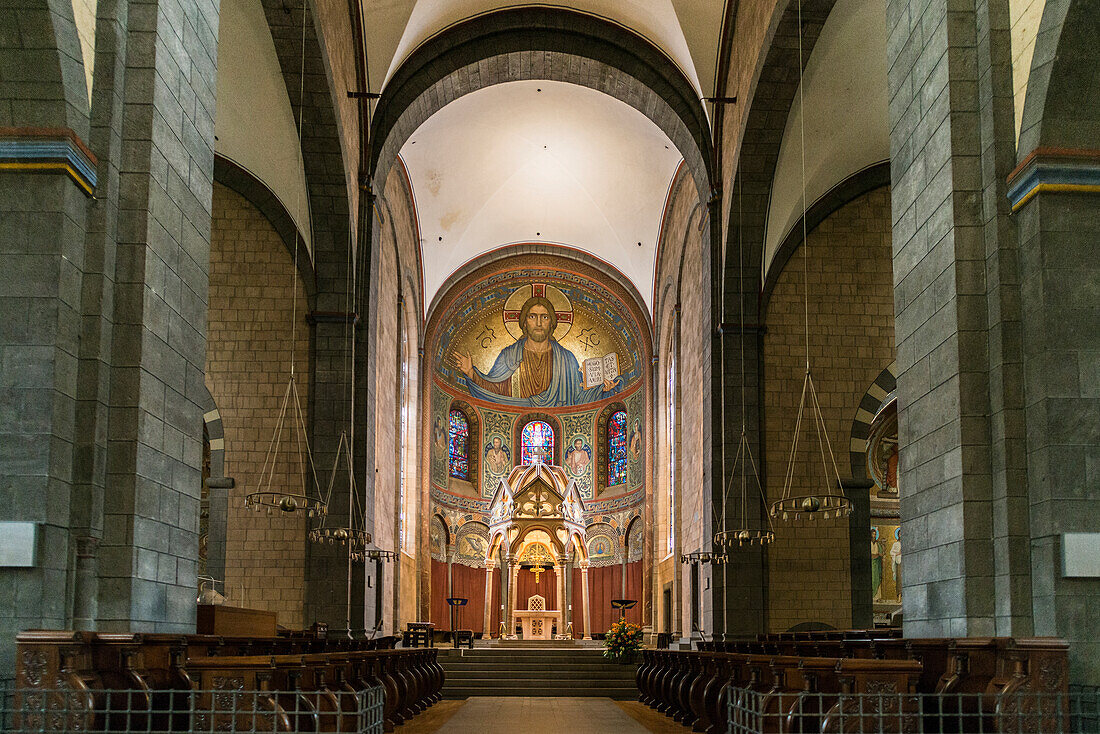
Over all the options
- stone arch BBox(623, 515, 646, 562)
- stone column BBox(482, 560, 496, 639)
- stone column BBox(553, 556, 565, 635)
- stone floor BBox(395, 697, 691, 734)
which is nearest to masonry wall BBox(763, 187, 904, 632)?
stone floor BBox(395, 697, 691, 734)

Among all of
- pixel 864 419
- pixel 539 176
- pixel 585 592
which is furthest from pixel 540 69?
pixel 585 592

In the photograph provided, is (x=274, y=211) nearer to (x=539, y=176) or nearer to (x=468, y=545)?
(x=539, y=176)

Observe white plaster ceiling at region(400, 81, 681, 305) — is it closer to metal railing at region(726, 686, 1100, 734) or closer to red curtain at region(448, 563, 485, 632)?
red curtain at region(448, 563, 485, 632)

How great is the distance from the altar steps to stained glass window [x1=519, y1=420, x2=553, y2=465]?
9.70 metres

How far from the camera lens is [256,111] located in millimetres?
13547

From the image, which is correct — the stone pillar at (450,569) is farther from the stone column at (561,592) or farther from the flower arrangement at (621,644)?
the flower arrangement at (621,644)

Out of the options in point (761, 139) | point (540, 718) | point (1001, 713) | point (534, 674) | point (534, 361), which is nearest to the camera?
point (1001, 713)

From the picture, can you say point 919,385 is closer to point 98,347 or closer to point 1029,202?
point 1029,202

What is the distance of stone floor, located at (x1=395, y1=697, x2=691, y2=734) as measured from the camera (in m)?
10.3

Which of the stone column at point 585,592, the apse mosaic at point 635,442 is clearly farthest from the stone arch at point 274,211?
the apse mosaic at point 635,442

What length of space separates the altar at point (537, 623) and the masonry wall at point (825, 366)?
10.7 metres

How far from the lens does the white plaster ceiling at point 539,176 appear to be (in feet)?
69.2

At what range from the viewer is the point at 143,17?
6.50m

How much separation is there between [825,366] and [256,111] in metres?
8.61
